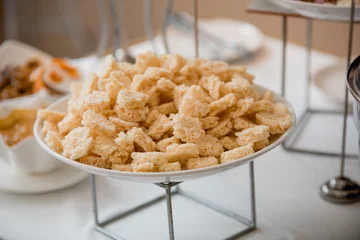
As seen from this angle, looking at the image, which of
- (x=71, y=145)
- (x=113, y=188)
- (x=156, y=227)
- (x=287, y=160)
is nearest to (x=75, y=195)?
(x=113, y=188)

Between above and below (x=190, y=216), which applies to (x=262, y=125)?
above

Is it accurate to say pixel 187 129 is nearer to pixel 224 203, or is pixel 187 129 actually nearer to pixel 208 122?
pixel 208 122

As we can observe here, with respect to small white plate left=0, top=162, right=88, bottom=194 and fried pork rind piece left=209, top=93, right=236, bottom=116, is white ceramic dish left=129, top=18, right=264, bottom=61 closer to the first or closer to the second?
small white plate left=0, top=162, right=88, bottom=194

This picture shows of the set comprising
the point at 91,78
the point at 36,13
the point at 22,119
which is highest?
the point at 91,78

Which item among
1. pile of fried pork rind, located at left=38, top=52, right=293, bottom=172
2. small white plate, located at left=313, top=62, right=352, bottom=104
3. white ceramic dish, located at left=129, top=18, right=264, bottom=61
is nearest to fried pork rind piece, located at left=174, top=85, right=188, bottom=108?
pile of fried pork rind, located at left=38, top=52, right=293, bottom=172

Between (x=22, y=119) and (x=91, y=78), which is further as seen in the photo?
(x=22, y=119)

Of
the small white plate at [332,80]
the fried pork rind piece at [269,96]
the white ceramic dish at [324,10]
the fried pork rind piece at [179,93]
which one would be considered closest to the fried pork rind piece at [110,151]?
the fried pork rind piece at [179,93]

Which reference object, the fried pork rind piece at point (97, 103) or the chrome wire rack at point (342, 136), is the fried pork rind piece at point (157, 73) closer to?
the fried pork rind piece at point (97, 103)

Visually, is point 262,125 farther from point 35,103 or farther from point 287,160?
point 35,103
